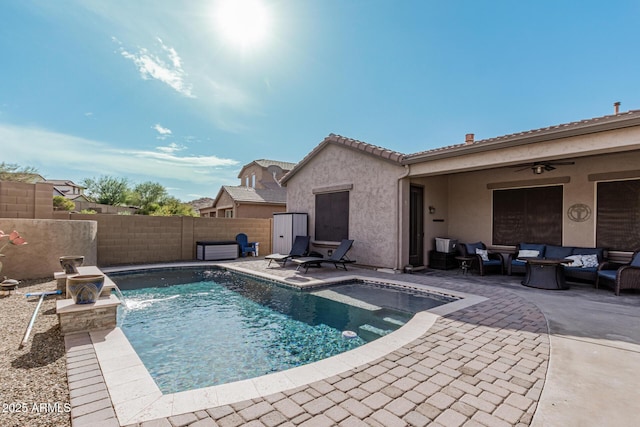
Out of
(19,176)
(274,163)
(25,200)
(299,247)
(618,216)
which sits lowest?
(299,247)

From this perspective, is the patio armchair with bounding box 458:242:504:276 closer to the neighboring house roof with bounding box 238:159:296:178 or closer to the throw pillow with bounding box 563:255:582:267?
the throw pillow with bounding box 563:255:582:267

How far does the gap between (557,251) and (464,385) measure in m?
8.29

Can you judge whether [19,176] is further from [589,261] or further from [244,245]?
[589,261]

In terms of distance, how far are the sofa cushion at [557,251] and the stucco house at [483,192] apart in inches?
17.3

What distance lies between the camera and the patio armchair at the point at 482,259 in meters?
9.44

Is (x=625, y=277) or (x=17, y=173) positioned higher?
(x=17, y=173)

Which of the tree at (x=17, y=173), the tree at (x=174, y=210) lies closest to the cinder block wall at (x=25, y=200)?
the tree at (x=174, y=210)

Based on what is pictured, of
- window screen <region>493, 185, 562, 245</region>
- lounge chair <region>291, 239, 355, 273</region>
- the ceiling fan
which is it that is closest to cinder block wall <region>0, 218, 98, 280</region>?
lounge chair <region>291, 239, 355, 273</region>

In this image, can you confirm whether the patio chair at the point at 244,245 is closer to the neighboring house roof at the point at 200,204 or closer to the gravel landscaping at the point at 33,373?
the gravel landscaping at the point at 33,373

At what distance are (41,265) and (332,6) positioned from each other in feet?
37.5

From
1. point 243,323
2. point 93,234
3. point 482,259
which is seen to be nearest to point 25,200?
point 93,234

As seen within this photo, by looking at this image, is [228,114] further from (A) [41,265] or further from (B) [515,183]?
(B) [515,183]

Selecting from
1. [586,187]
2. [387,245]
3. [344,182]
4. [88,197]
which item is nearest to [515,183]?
[586,187]

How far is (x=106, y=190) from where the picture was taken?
31.5 m
